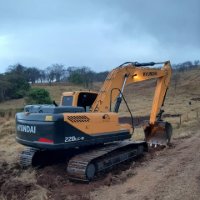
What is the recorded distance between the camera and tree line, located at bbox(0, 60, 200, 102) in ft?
201

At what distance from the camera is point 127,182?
9.27 m

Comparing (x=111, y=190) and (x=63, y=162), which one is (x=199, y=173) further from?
(x=63, y=162)

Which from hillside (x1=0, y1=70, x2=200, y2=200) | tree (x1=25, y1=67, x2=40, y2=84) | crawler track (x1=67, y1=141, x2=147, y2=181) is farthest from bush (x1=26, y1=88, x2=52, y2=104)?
tree (x1=25, y1=67, x2=40, y2=84)

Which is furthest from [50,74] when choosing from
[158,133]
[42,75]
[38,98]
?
[158,133]

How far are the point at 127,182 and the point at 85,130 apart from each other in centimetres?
177

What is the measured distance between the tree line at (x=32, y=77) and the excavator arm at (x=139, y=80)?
45.7 meters

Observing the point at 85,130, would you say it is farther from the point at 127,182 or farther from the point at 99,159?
the point at 127,182

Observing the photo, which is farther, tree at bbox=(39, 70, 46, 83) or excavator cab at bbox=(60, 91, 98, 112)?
tree at bbox=(39, 70, 46, 83)

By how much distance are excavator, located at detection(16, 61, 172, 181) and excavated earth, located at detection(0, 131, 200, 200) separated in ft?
1.17

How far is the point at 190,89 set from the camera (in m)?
73.9

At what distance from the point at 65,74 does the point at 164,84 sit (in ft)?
283

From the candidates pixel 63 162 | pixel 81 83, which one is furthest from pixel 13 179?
pixel 81 83

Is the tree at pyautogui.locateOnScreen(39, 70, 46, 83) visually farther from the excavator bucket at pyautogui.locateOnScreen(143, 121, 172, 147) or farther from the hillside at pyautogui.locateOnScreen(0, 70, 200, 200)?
the hillside at pyautogui.locateOnScreen(0, 70, 200, 200)

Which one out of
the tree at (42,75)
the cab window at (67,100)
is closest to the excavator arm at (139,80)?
the cab window at (67,100)
